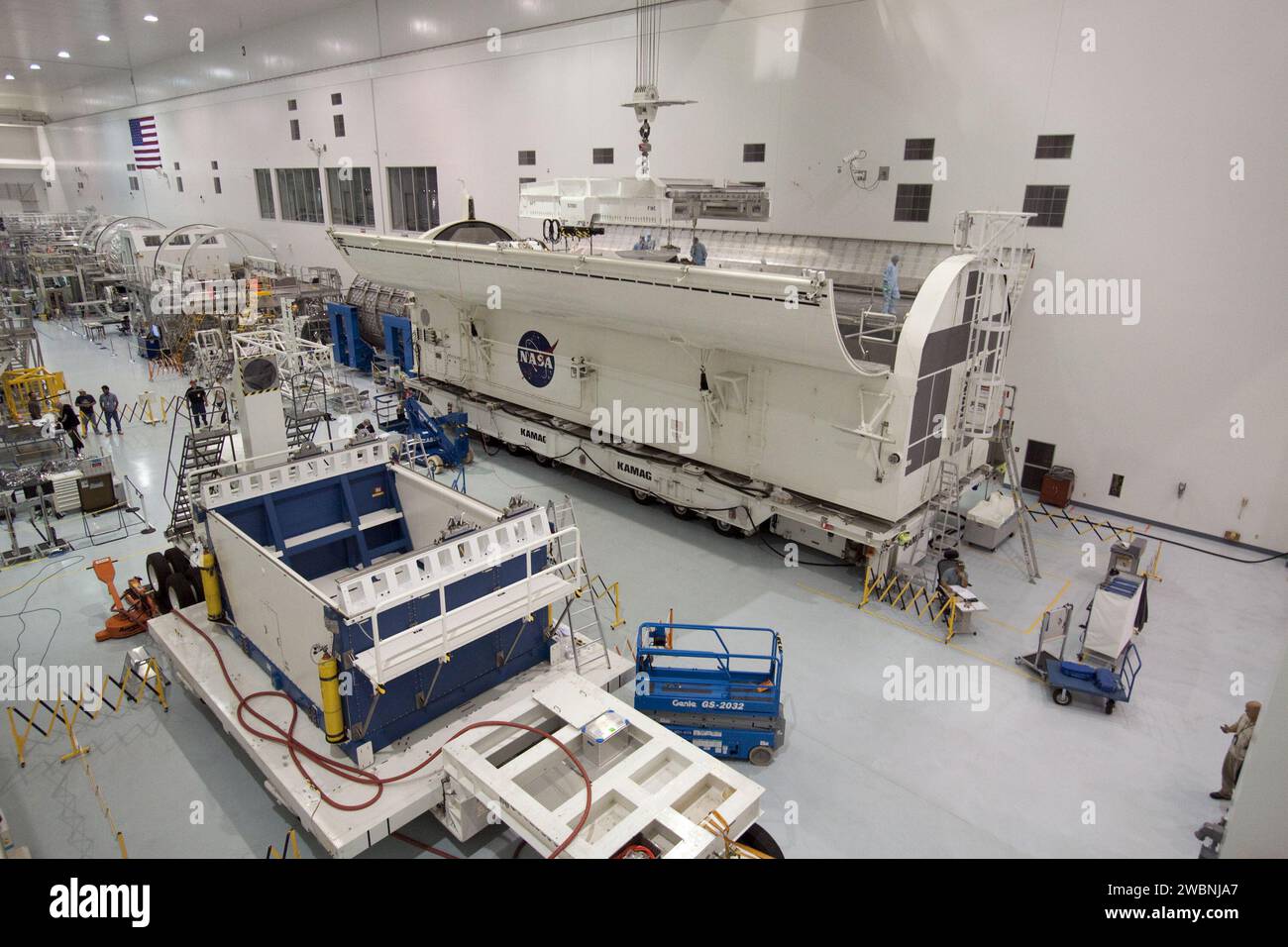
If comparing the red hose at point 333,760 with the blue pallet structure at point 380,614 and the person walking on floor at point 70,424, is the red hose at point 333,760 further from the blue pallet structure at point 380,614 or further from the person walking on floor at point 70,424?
the person walking on floor at point 70,424

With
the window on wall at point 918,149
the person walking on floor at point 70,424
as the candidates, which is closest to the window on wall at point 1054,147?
the window on wall at point 918,149

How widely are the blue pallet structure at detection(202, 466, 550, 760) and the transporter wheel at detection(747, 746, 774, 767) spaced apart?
2.13m

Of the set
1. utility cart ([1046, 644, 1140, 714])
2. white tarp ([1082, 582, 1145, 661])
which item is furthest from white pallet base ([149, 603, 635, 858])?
white tarp ([1082, 582, 1145, 661])

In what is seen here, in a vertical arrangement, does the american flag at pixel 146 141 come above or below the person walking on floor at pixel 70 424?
above

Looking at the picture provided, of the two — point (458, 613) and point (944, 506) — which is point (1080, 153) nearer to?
point (944, 506)

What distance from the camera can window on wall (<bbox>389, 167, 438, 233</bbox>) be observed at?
22.8m

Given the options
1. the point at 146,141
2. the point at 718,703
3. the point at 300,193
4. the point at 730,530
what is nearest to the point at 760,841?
the point at 718,703

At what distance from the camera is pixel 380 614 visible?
19.0ft

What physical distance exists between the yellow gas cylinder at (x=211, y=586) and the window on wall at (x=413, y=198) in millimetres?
17748

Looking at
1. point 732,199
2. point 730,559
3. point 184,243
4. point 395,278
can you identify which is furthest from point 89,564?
point 184,243

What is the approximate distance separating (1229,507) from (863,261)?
275 inches

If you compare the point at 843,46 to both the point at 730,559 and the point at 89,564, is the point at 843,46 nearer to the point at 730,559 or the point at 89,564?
the point at 730,559

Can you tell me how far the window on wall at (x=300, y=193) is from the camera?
27625 mm

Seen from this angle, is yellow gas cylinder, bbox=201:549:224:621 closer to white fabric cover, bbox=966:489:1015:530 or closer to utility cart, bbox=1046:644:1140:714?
utility cart, bbox=1046:644:1140:714
